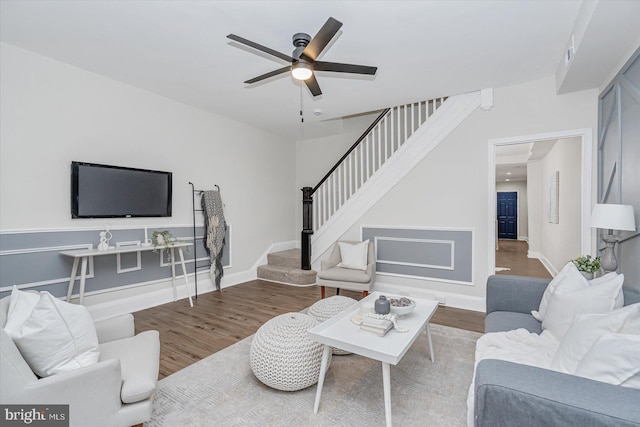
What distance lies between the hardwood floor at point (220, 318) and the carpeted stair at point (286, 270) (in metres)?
0.23

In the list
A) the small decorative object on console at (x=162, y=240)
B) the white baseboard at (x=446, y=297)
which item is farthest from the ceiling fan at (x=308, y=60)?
the white baseboard at (x=446, y=297)

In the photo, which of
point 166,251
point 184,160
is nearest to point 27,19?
point 184,160

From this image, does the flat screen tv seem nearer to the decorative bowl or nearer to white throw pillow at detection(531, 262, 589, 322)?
the decorative bowl

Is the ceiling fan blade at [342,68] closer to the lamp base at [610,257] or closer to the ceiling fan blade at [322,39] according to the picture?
the ceiling fan blade at [322,39]

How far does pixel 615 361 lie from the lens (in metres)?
1.15

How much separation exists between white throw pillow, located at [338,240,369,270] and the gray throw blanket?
190 centimetres

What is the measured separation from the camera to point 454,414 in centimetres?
188

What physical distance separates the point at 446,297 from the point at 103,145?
15.6 ft

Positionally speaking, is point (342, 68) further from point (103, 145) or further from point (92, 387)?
point (103, 145)

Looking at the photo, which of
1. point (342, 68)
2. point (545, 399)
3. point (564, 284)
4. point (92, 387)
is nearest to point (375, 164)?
point (342, 68)

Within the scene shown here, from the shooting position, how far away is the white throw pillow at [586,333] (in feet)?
4.32

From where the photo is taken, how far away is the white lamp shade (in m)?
2.21

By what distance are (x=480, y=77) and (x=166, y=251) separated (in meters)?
4.59

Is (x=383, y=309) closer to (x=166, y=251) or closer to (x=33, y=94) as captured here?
(x=166, y=251)
